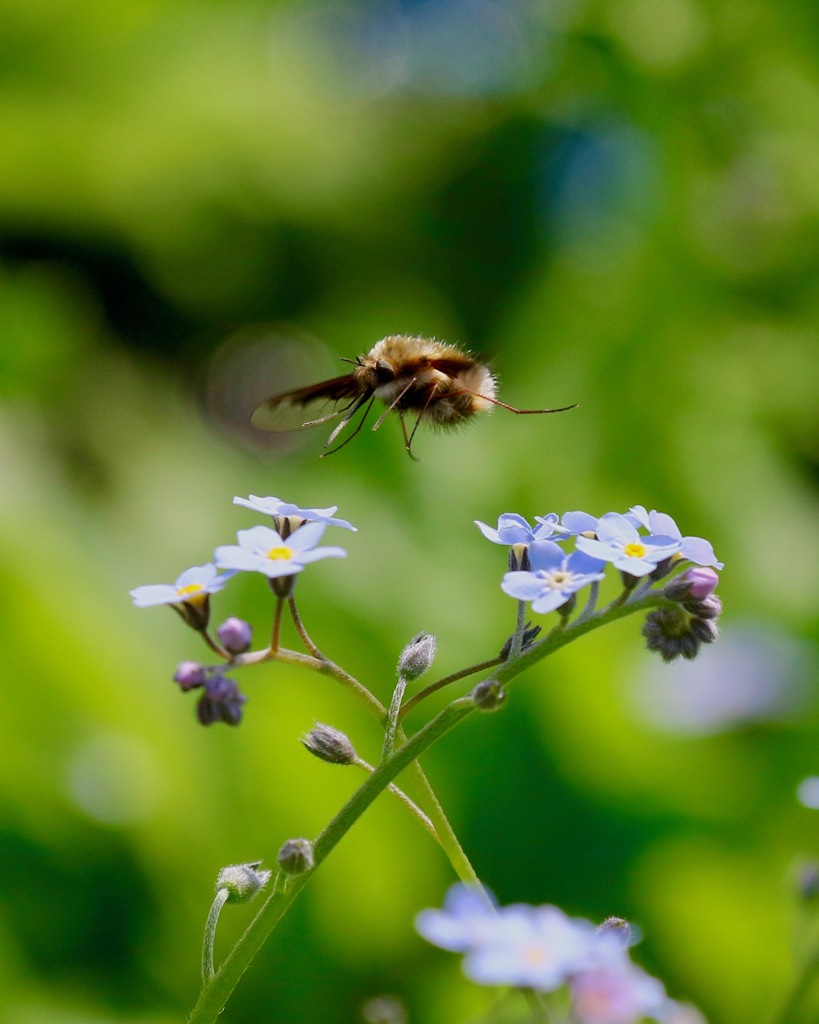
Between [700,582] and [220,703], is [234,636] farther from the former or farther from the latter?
[700,582]

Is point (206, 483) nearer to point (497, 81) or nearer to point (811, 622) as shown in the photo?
point (811, 622)

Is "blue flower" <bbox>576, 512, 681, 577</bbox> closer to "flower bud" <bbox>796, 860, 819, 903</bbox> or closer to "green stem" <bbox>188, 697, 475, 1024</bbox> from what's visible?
"green stem" <bbox>188, 697, 475, 1024</bbox>

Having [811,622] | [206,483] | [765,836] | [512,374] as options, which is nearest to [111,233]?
[206,483]

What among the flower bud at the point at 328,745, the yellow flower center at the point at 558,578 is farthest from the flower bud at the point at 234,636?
the yellow flower center at the point at 558,578

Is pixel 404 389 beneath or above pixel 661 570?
above

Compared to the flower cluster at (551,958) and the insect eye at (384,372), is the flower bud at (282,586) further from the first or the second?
the insect eye at (384,372)

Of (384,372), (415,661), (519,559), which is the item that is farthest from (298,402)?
(415,661)
